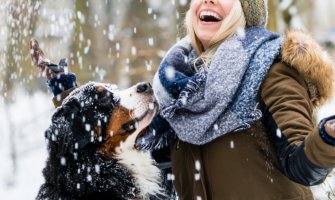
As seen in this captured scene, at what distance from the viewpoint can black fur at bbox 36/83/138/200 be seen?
3801mm

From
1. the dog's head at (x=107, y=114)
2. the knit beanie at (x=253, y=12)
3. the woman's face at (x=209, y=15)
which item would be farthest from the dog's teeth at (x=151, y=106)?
the knit beanie at (x=253, y=12)

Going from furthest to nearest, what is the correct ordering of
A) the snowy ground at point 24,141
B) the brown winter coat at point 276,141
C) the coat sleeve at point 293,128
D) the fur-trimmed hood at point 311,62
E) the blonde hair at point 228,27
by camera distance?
the snowy ground at point 24,141 < the blonde hair at point 228,27 < the fur-trimmed hood at point 311,62 < the brown winter coat at point 276,141 < the coat sleeve at point 293,128

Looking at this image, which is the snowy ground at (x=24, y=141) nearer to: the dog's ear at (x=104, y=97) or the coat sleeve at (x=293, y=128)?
the dog's ear at (x=104, y=97)

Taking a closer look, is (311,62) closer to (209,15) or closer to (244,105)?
(244,105)

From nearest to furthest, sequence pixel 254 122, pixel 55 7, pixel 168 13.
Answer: pixel 254 122 < pixel 55 7 < pixel 168 13

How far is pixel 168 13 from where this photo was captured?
18.2 m

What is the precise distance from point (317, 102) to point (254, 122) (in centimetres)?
40

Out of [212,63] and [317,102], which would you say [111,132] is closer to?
[212,63]

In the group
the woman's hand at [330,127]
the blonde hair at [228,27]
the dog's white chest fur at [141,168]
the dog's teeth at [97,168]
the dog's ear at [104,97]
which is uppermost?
the dog's ear at [104,97]

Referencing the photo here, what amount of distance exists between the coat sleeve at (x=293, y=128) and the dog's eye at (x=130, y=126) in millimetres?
1004

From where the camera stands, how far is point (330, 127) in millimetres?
2668

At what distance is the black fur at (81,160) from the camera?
3.80 metres

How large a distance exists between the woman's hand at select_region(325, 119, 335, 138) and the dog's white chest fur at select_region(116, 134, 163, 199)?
5.41 ft

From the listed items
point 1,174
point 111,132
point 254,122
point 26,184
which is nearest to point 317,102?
point 254,122
